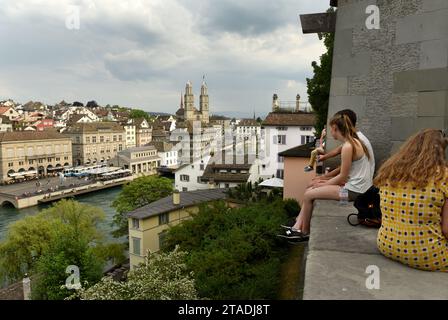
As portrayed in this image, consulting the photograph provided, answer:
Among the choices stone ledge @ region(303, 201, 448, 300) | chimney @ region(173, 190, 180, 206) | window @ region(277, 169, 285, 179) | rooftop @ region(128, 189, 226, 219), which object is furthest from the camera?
window @ region(277, 169, 285, 179)

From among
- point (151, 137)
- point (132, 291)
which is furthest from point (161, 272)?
point (151, 137)

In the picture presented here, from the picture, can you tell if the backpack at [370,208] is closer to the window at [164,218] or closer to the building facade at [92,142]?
the window at [164,218]

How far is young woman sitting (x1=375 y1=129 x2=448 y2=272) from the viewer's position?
252 centimetres

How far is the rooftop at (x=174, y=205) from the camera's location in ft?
71.8

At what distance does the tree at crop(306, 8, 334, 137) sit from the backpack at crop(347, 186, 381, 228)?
12527 millimetres

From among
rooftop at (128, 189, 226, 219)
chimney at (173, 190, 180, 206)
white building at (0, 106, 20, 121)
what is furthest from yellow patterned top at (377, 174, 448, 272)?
white building at (0, 106, 20, 121)

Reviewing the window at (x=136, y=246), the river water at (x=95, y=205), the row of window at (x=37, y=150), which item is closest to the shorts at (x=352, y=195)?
the window at (x=136, y=246)

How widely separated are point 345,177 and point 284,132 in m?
30.4

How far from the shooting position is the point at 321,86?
1617cm

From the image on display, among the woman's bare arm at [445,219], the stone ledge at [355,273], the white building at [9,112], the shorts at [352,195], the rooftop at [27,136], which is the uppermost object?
the white building at [9,112]

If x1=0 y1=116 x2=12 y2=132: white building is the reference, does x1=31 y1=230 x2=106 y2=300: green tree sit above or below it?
below

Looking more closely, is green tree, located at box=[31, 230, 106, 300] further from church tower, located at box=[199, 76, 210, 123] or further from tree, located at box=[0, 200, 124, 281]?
church tower, located at box=[199, 76, 210, 123]

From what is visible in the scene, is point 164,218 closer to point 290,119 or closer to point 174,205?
point 174,205

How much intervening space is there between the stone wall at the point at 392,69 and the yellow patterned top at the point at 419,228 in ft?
7.77
